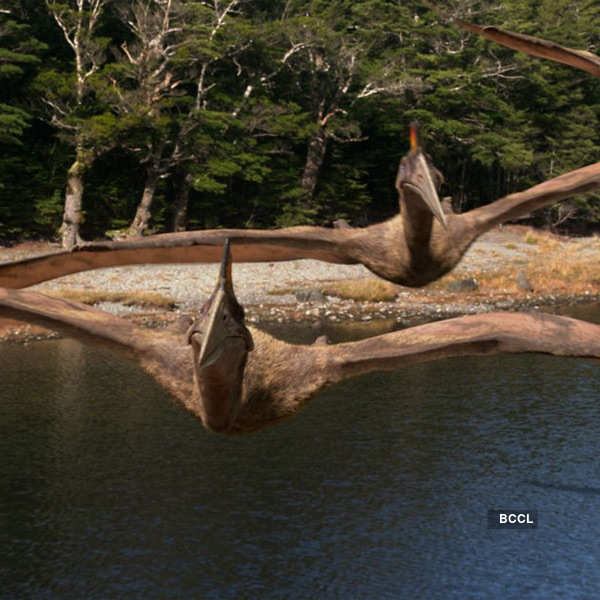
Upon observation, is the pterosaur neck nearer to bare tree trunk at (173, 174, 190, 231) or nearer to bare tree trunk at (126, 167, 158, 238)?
bare tree trunk at (126, 167, 158, 238)

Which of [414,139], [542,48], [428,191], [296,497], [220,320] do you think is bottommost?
[296,497]

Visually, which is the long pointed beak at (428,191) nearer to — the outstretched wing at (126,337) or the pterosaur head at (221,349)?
the pterosaur head at (221,349)

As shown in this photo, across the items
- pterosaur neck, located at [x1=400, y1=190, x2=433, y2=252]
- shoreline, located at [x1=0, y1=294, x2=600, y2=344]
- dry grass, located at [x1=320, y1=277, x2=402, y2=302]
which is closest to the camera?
pterosaur neck, located at [x1=400, y1=190, x2=433, y2=252]

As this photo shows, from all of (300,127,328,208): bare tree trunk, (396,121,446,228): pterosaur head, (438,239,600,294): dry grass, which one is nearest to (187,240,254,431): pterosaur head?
(396,121,446,228): pterosaur head

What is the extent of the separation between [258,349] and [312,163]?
128 ft

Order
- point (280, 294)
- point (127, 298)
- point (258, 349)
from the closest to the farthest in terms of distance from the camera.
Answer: point (258, 349) → point (127, 298) → point (280, 294)

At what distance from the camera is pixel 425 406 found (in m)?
23.1

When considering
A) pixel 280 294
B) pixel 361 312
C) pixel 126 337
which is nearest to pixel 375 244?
pixel 126 337

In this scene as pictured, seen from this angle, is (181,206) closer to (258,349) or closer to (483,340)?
(258,349)

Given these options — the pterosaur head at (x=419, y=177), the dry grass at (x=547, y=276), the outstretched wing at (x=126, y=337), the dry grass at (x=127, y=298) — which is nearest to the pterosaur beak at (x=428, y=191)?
the pterosaur head at (x=419, y=177)

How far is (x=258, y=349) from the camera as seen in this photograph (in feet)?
11.4

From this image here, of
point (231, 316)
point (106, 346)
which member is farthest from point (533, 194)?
point (106, 346)

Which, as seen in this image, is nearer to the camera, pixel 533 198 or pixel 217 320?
pixel 217 320

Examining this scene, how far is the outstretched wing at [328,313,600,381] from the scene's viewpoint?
3178 mm
